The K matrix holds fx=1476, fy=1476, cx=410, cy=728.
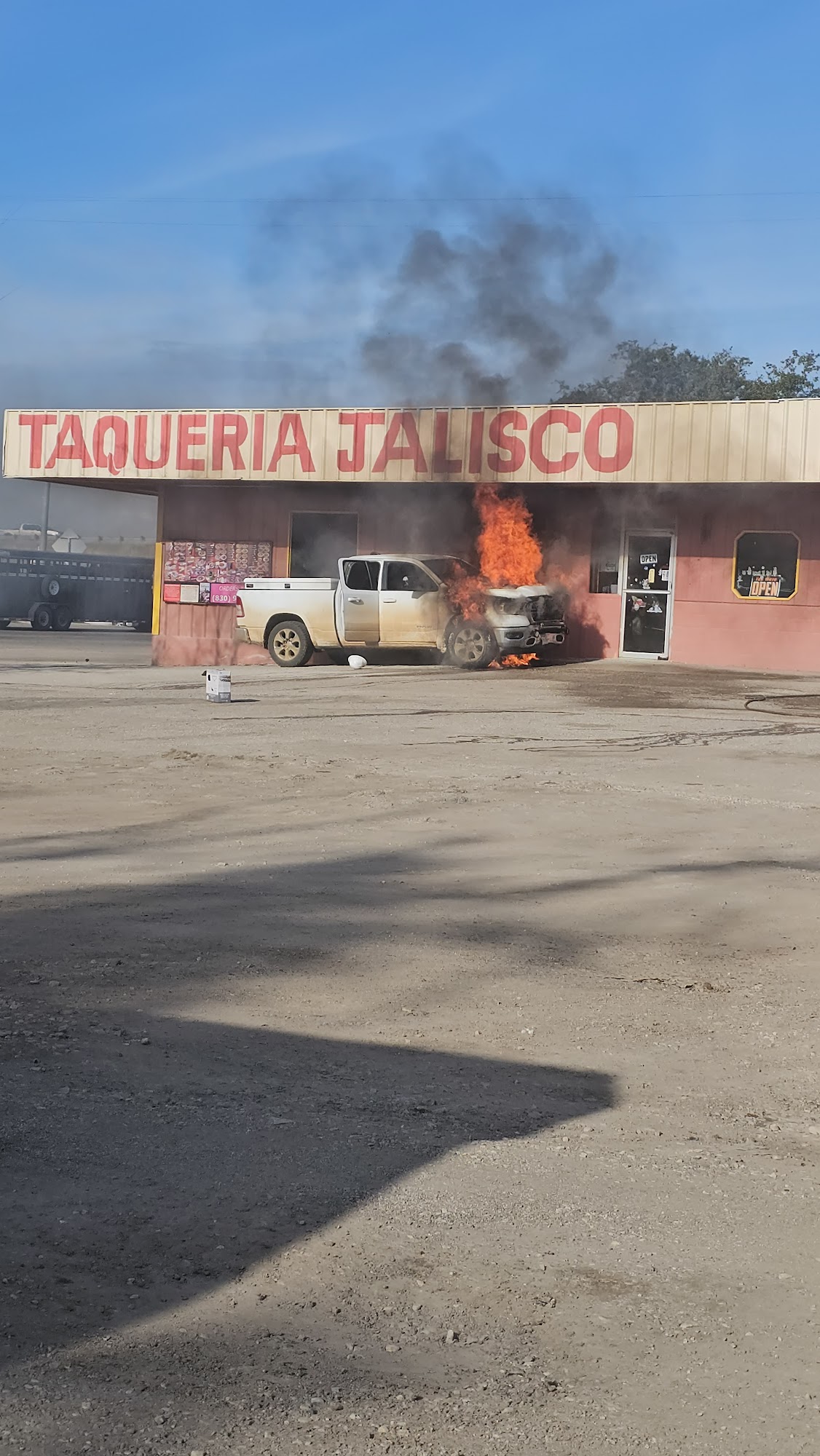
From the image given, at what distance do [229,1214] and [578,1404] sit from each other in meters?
1.26

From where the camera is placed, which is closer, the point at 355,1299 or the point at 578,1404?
the point at 578,1404

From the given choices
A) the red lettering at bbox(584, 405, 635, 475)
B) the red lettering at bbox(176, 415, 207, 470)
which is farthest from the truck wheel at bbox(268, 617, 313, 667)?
the red lettering at bbox(584, 405, 635, 475)

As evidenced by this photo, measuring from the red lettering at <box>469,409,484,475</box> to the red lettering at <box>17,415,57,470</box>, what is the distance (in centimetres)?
908

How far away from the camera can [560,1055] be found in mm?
5668

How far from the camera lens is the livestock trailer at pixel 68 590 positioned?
49.0 meters

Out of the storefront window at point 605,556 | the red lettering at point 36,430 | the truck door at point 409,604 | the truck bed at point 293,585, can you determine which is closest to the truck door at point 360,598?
the truck door at point 409,604

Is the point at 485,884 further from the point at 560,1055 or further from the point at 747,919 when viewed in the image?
the point at 560,1055

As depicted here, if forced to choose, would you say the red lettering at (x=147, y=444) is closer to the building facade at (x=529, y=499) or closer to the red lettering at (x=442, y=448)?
the building facade at (x=529, y=499)

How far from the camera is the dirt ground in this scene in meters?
3.18

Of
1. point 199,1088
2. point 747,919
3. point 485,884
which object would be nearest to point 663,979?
point 747,919

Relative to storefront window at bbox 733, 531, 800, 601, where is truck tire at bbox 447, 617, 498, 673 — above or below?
below

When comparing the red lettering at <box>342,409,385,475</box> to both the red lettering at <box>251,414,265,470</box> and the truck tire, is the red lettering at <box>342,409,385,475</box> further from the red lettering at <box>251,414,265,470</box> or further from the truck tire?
the truck tire

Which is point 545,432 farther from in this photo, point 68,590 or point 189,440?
point 68,590

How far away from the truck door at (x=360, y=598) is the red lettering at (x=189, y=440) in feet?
17.1
